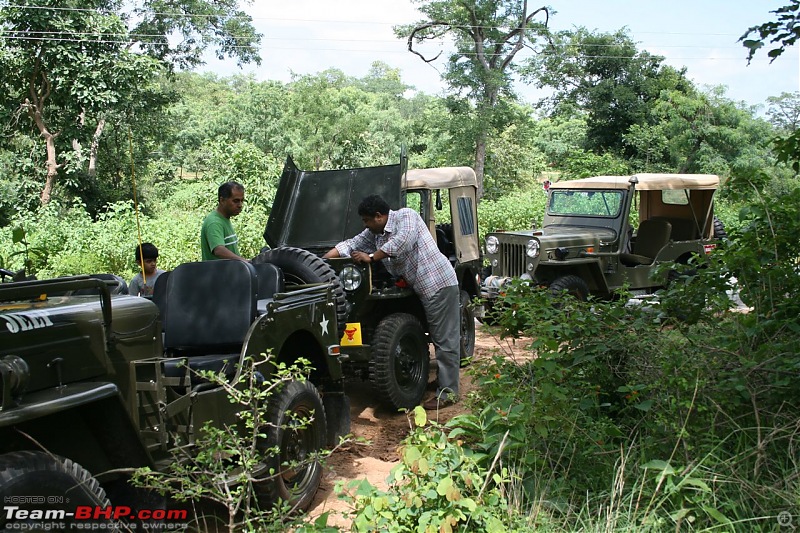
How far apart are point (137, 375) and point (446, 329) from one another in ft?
11.3

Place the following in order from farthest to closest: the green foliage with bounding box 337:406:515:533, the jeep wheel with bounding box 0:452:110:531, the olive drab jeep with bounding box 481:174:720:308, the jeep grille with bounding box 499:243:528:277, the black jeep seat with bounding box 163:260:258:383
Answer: the jeep grille with bounding box 499:243:528:277
the olive drab jeep with bounding box 481:174:720:308
the black jeep seat with bounding box 163:260:258:383
the green foliage with bounding box 337:406:515:533
the jeep wheel with bounding box 0:452:110:531

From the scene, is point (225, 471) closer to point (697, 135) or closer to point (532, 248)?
point (532, 248)

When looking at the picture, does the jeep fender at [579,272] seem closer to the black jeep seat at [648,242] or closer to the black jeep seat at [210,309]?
the black jeep seat at [648,242]

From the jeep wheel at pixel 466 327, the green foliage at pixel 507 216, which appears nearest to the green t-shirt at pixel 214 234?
the jeep wheel at pixel 466 327

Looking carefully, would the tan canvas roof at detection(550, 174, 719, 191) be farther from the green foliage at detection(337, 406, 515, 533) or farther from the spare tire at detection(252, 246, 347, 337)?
the green foliage at detection(337, 406, 515, 533)

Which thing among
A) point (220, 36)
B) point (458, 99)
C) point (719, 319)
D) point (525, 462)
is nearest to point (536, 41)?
point (458, 99)

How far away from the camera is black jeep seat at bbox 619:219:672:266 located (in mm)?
11391

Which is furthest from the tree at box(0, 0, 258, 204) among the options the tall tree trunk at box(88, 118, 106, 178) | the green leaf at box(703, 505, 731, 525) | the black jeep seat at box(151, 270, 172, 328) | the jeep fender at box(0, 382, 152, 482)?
the green leaf at box(703, 505, 731, 525)

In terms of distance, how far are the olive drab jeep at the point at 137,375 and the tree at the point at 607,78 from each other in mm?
25115

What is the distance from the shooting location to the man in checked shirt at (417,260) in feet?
20.9

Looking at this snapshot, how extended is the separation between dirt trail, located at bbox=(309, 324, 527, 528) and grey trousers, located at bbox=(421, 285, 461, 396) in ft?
0.65

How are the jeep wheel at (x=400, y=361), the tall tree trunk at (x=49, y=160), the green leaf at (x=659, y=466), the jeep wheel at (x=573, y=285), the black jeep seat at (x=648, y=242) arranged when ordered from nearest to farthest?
the green leaf at (x=659, y=466), the jeep wheel at (x=400, y=361), the jeep wheel at (x=573, y=285), the black jeep seat at (x=648, y=242), the tall tree trunk at (x=49, y=160)

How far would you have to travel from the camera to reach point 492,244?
1160 centimetres

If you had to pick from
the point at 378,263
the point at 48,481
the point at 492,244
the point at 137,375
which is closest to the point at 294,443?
the point at 137,375
